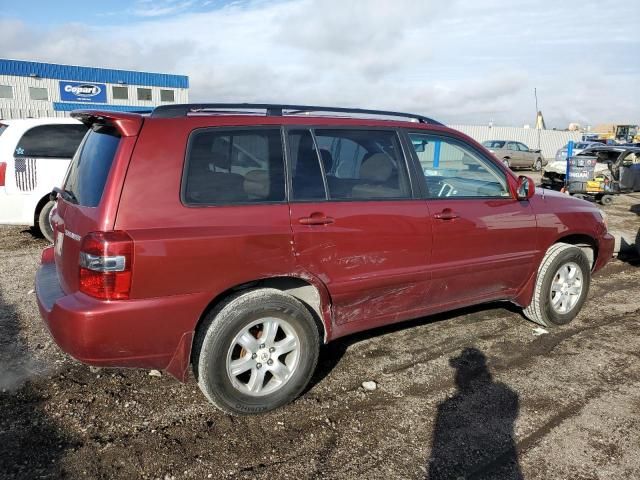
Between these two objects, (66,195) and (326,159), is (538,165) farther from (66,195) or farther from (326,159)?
(66,195)

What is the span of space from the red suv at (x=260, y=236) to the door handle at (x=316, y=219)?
0.5 inches

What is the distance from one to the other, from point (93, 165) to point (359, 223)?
1649 millimetres

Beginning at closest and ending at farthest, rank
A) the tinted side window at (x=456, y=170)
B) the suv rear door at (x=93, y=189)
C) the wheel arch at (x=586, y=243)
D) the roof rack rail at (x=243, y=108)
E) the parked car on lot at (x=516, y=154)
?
the suv rear door at (x=93, y=189), the roof rack rail at (x=243, y=108), the tinted side window at (x=456, y=170), the wheel arch at (x=586, y=243), the parked car on lot at (x=516, y=154)

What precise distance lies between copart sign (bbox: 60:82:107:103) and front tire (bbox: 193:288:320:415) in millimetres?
32690

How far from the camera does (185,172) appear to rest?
9.28 feet

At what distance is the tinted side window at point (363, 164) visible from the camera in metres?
3.36

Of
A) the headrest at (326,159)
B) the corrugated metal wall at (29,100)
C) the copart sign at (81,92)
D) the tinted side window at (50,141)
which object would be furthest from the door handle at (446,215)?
the copart sign at (81,92)

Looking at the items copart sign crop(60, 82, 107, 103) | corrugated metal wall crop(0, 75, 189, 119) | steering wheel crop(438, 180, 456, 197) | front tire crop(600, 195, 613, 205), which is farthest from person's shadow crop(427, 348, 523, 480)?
copart sign crop(60, 82, 107, 103)

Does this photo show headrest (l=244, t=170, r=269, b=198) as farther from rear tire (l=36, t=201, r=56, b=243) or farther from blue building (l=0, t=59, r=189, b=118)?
blue building (l=0, t=59, r=189, b=118)

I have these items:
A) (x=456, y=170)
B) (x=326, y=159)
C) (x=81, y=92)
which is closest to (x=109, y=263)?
(x=326, y=159)

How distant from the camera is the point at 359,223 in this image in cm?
329

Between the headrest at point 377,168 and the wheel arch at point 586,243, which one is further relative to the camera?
the wheel arch at point 586,243

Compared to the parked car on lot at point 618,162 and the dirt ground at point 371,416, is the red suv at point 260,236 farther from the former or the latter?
the parked car on lot at point 618,162

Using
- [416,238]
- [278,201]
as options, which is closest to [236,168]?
[278,201]
